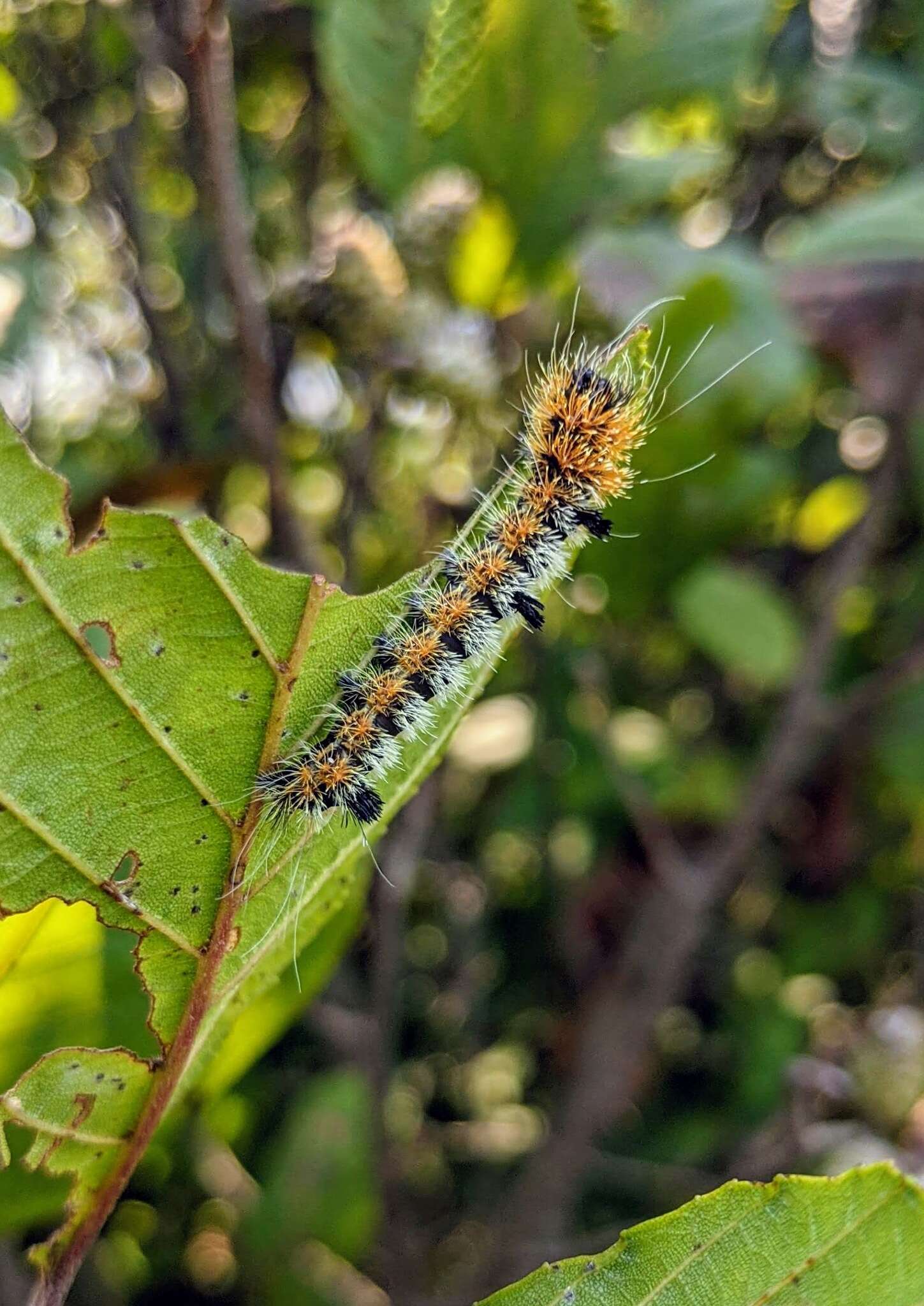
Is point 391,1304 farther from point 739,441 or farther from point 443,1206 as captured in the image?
point 739,441

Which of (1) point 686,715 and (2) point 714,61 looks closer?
(2) point 714,61

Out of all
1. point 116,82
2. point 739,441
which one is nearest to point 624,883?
point 739,441

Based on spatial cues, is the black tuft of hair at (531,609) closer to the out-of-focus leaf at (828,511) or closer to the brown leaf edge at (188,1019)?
the brown leaf edge at (188,1019)

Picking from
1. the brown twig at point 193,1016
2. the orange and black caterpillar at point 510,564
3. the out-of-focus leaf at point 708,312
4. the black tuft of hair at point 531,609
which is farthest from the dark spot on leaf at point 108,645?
the out-of-focus leaf at point 708,312

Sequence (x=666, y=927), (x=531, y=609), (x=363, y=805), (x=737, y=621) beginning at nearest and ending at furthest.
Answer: (x=363, y=805) < (x=531, y=609) < (x=737, y=621) < (x=666, y=927)

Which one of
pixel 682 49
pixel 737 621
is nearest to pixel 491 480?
pixel 737 621

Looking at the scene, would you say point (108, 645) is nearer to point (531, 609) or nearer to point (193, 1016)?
point (193, 1016)

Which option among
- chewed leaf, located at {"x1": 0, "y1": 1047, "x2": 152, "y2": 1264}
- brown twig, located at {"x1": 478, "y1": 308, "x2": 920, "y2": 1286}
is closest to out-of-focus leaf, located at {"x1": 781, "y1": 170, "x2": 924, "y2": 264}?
brown twig, located at {"x1": 478, "y1": 308, "x2": 920, "y2": 1286}
